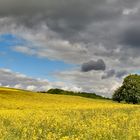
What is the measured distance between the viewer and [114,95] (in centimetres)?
9806

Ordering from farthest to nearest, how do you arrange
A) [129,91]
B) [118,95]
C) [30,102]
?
[118,95] → [129,91] → [30,102]

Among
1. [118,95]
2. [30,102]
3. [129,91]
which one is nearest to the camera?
[30,102]

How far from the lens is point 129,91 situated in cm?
9362

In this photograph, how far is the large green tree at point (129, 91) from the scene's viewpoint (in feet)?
308

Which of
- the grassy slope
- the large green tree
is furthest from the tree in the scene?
the grassy slope

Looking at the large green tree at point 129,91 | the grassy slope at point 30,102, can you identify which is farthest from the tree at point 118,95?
the grassy slope at point 30,102

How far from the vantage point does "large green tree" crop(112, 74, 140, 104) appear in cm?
9381

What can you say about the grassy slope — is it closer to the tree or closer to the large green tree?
the large green tree

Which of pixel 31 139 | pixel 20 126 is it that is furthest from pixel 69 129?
pixel 31 139

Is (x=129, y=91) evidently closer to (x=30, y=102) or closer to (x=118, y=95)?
(x=118, y=95)

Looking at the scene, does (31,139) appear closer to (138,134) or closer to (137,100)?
(138,134)

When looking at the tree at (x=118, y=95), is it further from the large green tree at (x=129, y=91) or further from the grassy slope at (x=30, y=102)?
the grassy slope at (x=30, y=102)

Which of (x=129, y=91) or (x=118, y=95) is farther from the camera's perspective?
(x=118, y=95)

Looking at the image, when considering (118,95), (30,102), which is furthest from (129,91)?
(30,102)
